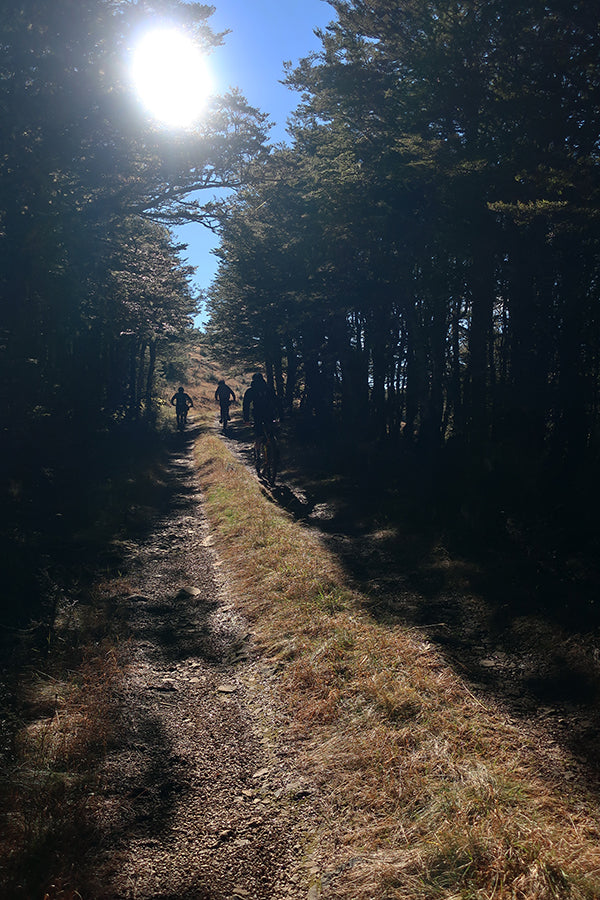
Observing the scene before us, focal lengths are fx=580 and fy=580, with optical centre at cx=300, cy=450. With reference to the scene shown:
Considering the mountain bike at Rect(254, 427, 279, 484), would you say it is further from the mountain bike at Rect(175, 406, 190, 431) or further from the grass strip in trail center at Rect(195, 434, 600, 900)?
the mountain bike at Rect(175, 406, 190, 431)

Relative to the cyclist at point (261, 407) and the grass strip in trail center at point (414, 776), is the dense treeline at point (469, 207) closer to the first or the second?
the cyclist at point (261, 407)

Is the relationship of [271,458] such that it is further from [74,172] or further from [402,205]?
[74,172]

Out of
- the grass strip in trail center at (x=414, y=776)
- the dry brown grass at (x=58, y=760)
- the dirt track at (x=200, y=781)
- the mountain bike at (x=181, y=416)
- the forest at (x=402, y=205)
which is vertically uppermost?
the forest at (x=402, y=205)

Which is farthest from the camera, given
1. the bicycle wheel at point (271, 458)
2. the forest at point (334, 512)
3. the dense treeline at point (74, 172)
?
the bicycle wheel at point (271, 458)

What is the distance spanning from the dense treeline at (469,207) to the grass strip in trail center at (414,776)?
20.0 feet

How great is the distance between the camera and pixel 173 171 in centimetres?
1410

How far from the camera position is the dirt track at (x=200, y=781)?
Result: 3.09 metres

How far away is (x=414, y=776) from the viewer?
11.6ft

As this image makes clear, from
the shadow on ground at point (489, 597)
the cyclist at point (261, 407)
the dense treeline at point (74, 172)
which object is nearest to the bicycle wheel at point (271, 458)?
the cyclist at point (261, 407)

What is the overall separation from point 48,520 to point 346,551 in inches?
209

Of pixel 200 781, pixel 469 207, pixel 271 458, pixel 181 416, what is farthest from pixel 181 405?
pixel 200 781

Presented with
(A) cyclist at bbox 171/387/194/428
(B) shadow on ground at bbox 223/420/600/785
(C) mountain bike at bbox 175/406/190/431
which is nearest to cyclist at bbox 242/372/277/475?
(B) shadow on ground at bbox 223/420/600/785

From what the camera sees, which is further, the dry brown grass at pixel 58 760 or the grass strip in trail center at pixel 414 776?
the dry brown grass at pixel 58 760

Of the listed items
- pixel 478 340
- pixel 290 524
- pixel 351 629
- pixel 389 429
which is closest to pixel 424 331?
pixel 478 340
